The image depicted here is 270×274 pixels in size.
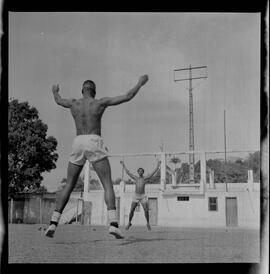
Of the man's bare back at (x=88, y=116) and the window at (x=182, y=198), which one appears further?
the window at (x=182, y=198)

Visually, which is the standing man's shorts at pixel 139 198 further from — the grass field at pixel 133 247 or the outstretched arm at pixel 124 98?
the outstretched arm at pixel 124 98

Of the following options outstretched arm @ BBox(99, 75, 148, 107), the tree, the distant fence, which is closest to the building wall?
the distant fence

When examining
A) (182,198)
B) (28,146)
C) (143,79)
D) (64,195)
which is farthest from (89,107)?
(28,146)

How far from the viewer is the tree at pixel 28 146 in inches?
302

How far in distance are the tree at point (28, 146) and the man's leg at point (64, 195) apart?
0.51 meters

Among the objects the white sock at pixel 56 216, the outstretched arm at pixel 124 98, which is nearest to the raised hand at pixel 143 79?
the outstretched arm at pixel 124 98

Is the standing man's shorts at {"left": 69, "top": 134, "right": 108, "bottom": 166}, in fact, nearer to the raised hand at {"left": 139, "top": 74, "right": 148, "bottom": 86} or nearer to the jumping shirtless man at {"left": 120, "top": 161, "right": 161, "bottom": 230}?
the jumping shirtless man at {"left": 120, "top": 161, "right": 161, "bottom": 230}

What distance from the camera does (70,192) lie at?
6.95 meters

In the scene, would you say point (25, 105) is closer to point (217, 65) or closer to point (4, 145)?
point (4, 145)

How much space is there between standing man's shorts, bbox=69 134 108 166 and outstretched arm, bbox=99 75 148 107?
0.48m

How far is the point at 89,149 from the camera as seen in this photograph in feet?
22.9
